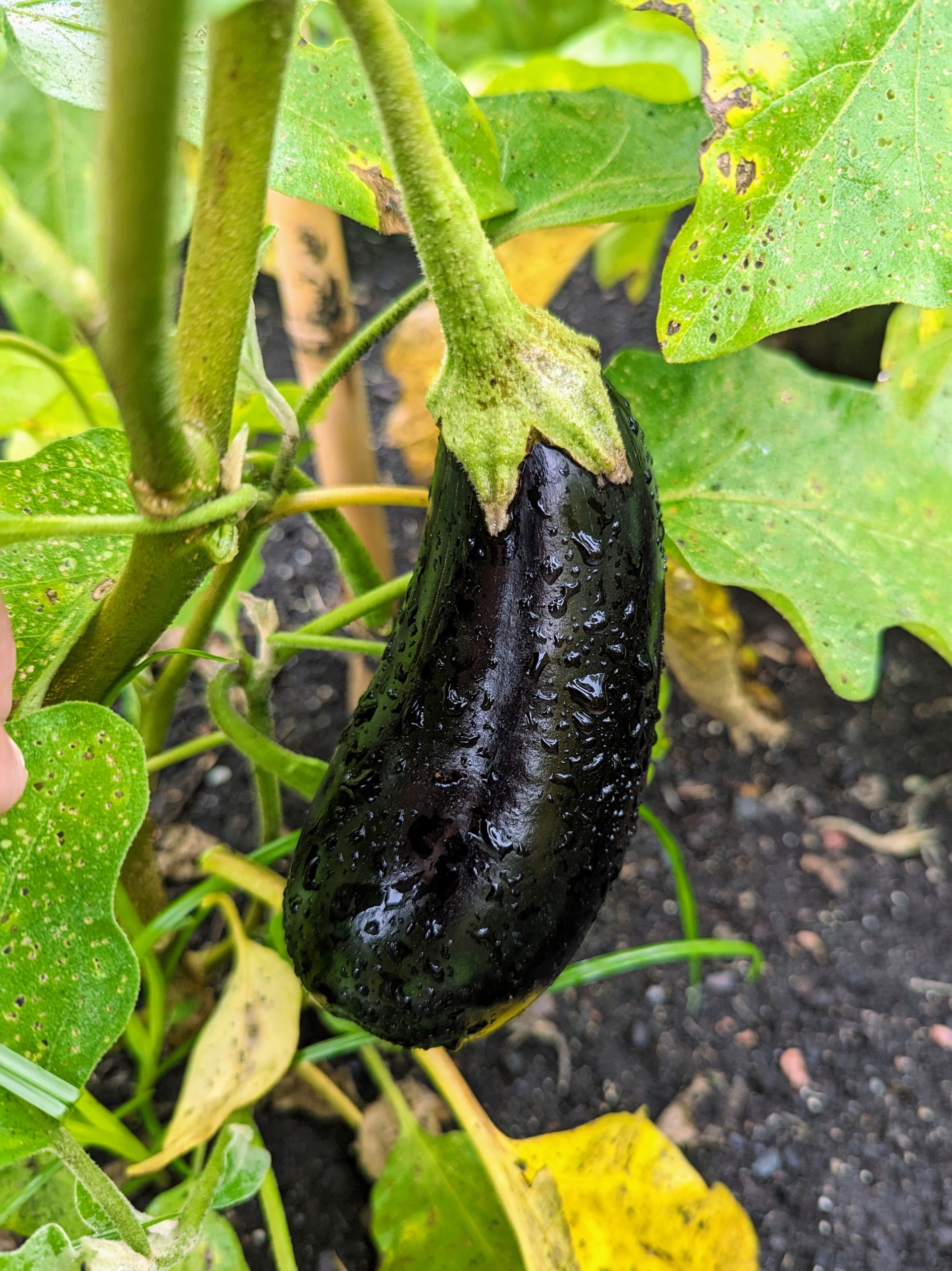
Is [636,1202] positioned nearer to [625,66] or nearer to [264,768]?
[264,768]

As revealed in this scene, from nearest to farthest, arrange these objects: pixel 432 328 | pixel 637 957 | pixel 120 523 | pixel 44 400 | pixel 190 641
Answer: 1. pixel 120 523
2. pixel 190 641
3. pixel 637 957
4. pixel 44 400
5. pixel 432 328

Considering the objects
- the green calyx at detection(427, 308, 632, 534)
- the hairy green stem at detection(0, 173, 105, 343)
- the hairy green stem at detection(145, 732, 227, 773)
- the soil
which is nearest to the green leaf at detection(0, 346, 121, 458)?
the hairy green stem at detection(145, 732, 227, 773)

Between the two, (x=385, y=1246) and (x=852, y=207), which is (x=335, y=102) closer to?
(x=852, y=207)

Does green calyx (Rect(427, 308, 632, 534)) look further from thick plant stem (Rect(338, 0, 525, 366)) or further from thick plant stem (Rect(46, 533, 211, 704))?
thick plant stem (Rect(46, 533, 211, 704))

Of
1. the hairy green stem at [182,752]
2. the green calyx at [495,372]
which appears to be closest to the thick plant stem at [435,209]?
the green calyx at [495,372]

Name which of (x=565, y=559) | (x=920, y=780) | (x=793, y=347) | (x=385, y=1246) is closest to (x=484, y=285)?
(x=565, y=559)

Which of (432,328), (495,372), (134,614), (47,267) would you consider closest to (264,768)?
(134,614)

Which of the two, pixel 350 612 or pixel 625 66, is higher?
pixel 625 66
